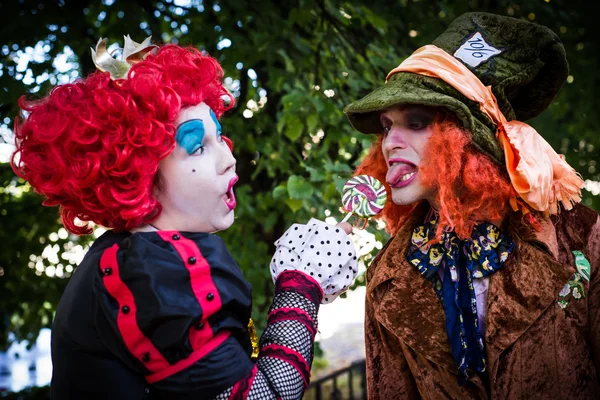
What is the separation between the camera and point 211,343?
4.98 feet

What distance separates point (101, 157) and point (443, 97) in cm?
104

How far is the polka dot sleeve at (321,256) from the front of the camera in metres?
1.81

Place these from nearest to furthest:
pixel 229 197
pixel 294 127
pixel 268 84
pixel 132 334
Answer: pixel 132 334, pixel 229 197, pixel 294 127, pixel 268 84

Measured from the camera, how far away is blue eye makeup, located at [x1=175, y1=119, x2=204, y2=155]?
5.44 feet

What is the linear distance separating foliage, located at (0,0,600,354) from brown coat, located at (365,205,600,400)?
0.97 meters

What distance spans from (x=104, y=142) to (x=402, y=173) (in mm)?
976

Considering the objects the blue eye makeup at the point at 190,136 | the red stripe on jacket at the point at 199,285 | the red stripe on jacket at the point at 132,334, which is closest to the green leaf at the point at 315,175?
the blue eye makeup at the point at 190,136

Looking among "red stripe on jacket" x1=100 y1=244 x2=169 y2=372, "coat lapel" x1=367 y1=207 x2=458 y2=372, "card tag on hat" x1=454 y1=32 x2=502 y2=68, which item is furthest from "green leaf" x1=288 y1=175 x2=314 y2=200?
"red stripe on jacket" x1=100 y1=244 x2=169 y2=372

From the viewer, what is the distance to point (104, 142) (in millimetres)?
1568

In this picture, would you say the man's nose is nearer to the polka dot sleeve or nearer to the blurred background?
the polka dot sleeve

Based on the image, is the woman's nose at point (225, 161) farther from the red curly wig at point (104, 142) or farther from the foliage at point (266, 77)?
the foliage at point (266, 77)

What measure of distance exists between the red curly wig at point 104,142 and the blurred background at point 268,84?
58.0 inches

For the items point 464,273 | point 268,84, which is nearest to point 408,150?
point 464,273

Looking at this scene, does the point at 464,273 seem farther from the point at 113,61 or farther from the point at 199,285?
the point at 113,61
